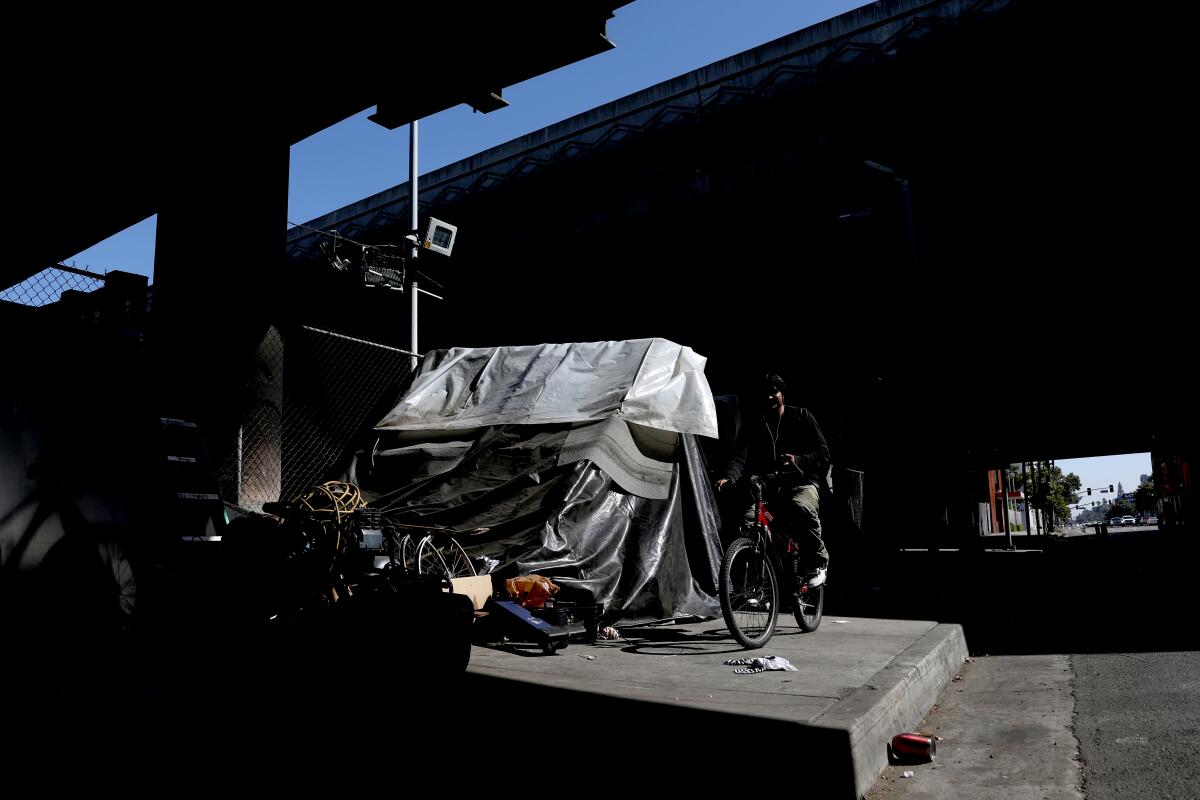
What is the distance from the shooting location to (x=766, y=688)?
14.2 ft

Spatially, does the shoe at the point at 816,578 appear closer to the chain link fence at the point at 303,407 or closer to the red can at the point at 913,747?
the red can at the point at 913,747

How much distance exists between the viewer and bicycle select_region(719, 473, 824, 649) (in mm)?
5703

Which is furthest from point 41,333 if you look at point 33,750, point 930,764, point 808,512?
point 808,512

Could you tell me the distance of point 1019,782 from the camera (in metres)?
3.36

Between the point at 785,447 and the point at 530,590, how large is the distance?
2363 mm

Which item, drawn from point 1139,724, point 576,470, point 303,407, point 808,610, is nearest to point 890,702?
point 1139,724

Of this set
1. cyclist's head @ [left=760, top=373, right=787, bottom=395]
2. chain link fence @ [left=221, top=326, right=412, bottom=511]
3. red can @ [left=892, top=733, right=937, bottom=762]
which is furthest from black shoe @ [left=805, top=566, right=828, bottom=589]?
chain link fence @ [left=221, top=326, right=412, bottom=511]

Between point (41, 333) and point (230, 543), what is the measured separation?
1.35 metres

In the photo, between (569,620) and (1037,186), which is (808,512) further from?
(1037,186)

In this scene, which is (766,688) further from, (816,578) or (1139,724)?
(816,578)

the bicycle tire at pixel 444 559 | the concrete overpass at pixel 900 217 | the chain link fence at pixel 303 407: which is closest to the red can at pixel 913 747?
the bicycle tire at pixel 444 559

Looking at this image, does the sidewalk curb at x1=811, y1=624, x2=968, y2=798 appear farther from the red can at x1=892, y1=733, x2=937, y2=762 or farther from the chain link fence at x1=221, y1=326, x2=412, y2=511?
the chain link fence at x1=221, y1=326, x2=412, y2=511

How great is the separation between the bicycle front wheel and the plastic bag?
1.40 m

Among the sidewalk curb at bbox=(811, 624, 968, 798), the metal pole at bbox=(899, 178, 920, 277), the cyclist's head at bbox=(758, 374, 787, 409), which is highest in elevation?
the metal pole at bbox=(899, 178, 920, 277)
